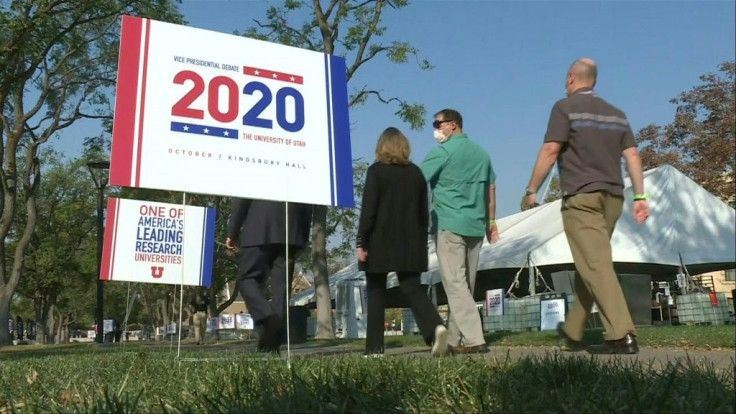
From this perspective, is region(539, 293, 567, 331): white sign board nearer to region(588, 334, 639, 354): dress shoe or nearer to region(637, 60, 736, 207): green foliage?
region(588, 334, 639, 354): dress shoe

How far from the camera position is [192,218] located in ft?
42.2

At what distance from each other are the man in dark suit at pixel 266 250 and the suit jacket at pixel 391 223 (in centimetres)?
55

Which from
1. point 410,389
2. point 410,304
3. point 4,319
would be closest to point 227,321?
point 4,319

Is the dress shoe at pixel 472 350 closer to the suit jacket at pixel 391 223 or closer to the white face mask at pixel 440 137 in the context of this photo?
the suit jacket at pixel 391 223

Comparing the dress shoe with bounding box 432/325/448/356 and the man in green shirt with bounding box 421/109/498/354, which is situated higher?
the man in green shirt with bounding box 421/109/498/354

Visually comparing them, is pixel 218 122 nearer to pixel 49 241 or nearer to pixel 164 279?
pixel 164 279

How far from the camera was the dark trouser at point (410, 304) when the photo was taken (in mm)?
5633

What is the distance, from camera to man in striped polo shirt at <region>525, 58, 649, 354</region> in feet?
15.4

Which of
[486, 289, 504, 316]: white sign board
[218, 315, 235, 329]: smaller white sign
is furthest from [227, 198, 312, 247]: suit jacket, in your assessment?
[218, 315, 235, 329]: smaller white sign

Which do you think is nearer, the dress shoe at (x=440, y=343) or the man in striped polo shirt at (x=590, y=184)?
the man in striped polo shirt at (x=590, y=184)

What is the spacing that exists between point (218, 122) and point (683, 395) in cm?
298

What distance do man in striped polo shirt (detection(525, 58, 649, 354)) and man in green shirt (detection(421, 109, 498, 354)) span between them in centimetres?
103

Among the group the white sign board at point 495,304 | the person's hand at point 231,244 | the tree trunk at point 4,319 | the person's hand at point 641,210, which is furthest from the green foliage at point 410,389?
the tree trunk at point 4,319

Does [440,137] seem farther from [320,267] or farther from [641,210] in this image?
[320,267]
